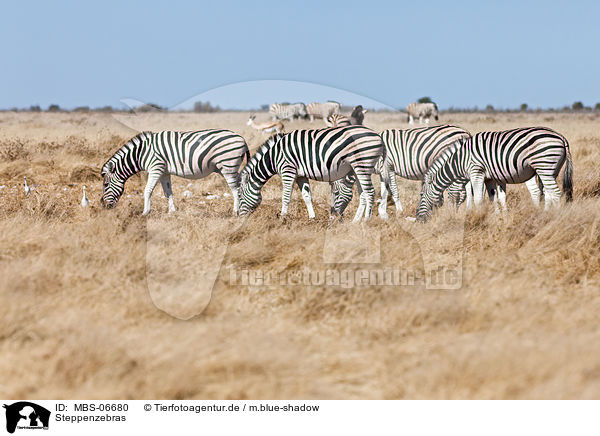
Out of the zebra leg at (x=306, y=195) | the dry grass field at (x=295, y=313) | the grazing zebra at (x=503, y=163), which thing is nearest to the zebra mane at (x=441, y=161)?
the grazing zebra at (x=503, y=163)

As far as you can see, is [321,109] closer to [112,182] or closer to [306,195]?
[112,182]

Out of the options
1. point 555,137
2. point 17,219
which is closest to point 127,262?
point 17,219

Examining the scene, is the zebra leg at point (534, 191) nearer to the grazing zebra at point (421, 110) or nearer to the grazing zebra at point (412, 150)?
the grazing zebra at point (412, 150)

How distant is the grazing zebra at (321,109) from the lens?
36.2 meters

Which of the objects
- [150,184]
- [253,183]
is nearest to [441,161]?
[253,183]

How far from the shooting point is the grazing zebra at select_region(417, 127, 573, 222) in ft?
27.5

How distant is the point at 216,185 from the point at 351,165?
4.82 metres

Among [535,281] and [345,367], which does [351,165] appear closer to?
[535,281]

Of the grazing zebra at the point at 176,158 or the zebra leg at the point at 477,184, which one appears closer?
the zebra leg at the point at 477,184

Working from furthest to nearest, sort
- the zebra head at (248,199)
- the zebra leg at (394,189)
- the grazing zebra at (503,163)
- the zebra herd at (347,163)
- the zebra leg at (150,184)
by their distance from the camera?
the zebra leg at (394,189) < the zebra leg at (150,184) < the zebra head at (248,199) < the zebra herd at (347,163) < the grazing zebra at (503,163)

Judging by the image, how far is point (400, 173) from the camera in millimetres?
10812

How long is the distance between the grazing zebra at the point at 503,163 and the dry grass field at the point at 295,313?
817 mm

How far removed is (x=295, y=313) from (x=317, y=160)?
3833mm
